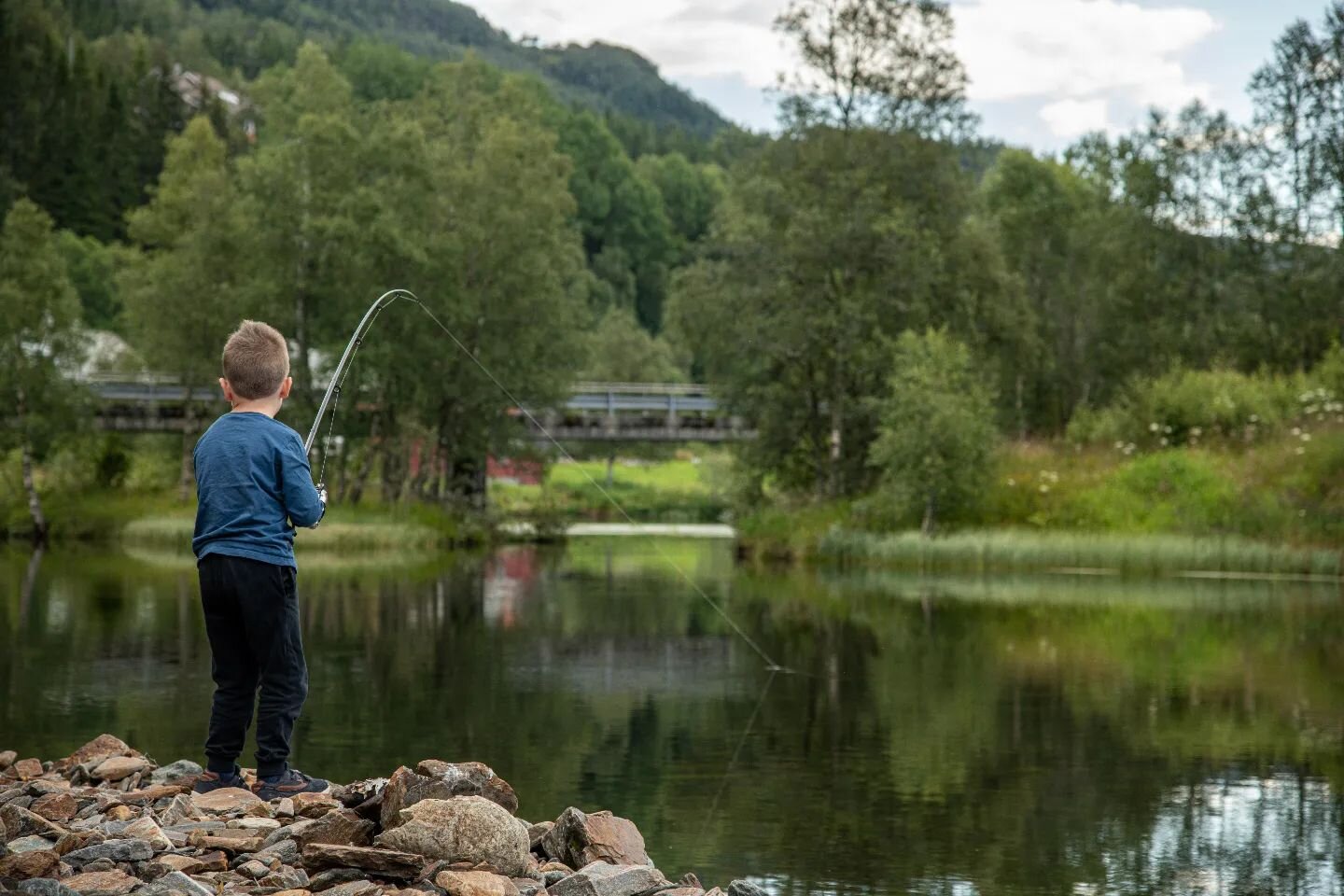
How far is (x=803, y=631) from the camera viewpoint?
2206 centimetres

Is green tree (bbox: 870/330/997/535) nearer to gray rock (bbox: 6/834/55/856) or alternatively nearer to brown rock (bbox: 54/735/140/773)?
brown rock (bbox: 54/735/140/773)

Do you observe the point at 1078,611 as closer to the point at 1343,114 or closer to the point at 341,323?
the point at 341,323

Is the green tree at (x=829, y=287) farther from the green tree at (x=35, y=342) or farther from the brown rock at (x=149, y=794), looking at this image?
the brown rock at (x=149, y=794)

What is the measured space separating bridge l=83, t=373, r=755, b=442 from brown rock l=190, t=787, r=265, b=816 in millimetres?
42108

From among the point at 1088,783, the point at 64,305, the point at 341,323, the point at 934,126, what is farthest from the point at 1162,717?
the point at 64,305

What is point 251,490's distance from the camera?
721cm

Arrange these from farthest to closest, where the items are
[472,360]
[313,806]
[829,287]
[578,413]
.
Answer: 1. [578,413]
2. [829,287]
3. [472,360]
4. [313,806]

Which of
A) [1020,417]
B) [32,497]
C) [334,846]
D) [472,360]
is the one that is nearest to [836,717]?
[334,846]

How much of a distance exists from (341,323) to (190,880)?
41547 millimetres

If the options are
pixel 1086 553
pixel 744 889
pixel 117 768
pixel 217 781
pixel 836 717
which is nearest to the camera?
pixel 744 889

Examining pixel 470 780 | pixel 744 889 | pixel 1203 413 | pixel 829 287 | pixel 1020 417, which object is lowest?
pixel 744 889

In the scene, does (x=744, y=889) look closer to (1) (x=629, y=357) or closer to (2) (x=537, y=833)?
(2) (x=537, y=833)

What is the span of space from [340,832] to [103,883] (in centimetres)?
89

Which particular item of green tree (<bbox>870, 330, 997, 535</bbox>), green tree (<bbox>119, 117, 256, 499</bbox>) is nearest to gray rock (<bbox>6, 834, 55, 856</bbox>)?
green tree (<bbox>870, 330, 997, 535</bbox>)
